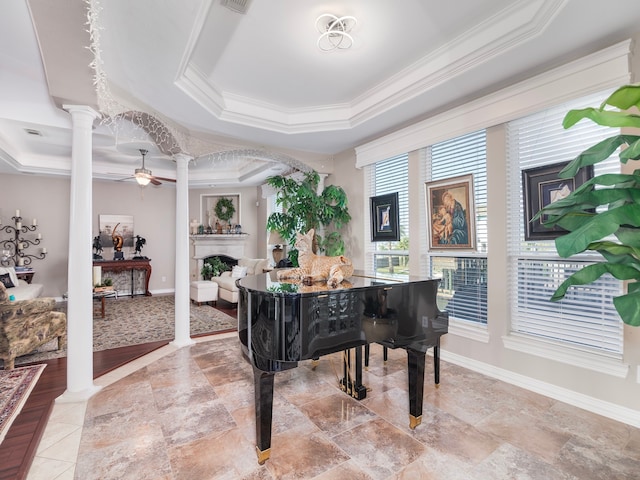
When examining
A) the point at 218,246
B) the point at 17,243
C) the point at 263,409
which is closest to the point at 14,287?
the point at 17,243

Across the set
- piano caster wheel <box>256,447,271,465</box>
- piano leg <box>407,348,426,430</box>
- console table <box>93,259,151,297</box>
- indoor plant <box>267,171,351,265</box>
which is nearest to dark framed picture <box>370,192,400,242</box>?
indoor plant <box>267,171,351,265</box>

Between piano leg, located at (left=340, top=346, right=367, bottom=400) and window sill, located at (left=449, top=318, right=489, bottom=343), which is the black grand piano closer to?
piano leg, located at (left=340, top=346, right=367, bottom=400)

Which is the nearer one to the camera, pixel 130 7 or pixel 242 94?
pixel 130 7

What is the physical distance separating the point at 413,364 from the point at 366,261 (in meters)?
2.26

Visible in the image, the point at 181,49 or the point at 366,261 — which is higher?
the point at 181,49

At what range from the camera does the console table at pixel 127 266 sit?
21.2ft

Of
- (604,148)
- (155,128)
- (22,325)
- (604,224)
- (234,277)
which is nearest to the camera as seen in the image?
(604,224)

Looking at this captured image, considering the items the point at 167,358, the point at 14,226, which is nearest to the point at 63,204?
the point at 14,226

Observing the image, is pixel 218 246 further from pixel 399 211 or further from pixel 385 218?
pixel 399 211

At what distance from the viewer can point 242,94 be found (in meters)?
3.32

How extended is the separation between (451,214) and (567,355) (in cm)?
149

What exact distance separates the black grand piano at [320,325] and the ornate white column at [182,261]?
7.09ft

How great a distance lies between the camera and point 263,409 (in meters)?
1.72

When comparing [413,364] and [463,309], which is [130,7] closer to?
[413,364]
